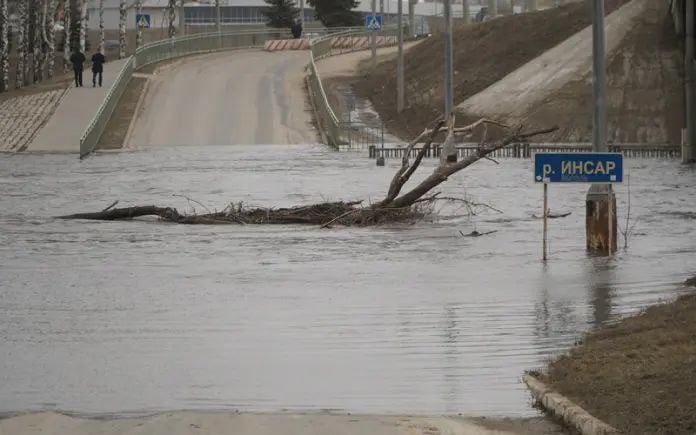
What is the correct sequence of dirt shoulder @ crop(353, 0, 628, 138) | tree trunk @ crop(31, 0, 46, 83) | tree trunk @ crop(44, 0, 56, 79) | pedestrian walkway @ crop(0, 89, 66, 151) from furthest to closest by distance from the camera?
tree trunk @ crop(44, 0, 56, 79), tree trunk @ crop(31, 0, 46, 83), dirt shoulder @ crop(353, 0, 628, 138), pedestrian walkway @ crop(0, 89, 66, 151)

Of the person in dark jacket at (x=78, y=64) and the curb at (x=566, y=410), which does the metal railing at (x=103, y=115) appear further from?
the curb at (x=566, y=410)

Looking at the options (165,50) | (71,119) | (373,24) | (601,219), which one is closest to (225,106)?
(71,119)

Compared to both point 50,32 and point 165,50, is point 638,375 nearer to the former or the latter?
point 165,50

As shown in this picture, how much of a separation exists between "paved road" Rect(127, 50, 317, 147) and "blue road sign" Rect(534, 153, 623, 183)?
4399cm

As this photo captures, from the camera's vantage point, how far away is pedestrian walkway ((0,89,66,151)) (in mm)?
67562


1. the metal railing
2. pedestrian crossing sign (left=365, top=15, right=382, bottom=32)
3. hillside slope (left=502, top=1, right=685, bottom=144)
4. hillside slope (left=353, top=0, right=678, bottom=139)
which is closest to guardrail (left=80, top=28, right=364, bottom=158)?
the metal railing

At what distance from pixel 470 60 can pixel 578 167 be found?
66.5 m

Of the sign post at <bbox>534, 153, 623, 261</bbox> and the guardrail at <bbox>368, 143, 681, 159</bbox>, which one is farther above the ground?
the sign post at <bbox>534, 153, 623, 261</bbox>

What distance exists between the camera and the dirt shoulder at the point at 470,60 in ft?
269

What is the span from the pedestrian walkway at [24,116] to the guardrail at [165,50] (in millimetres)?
2823

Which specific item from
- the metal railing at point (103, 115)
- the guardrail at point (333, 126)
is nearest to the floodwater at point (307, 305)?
the metal railing at point (103, 115)

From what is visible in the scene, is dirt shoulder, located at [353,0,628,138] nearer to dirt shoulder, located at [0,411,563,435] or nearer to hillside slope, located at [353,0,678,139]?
hillside slope, located at [353,0,678,139]

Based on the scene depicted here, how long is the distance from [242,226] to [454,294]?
12.4m

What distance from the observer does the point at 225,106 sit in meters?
75.2
